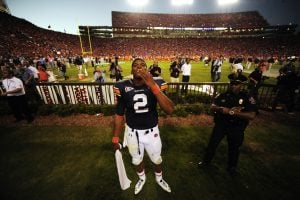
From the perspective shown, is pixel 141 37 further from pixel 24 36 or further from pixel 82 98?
pixel 82 98

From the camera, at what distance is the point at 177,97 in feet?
27.0

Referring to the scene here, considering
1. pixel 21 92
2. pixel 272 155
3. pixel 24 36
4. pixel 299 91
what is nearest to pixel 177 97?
pixel 272 155

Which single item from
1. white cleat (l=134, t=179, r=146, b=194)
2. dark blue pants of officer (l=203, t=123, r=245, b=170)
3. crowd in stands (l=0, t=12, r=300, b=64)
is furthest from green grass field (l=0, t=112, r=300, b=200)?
crowd in stands (l=0, t=12, r=300, b=64)

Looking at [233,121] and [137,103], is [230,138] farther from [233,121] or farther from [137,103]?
[137,103]

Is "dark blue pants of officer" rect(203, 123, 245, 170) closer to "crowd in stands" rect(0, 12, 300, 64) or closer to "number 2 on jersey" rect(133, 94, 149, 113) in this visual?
→ "number 2 on jersey" rect(133, 94, 149, 113)

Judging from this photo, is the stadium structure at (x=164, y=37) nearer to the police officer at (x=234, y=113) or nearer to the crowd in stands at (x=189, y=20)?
the crowd in stands at (x=189, y=20)

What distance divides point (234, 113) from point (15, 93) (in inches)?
298

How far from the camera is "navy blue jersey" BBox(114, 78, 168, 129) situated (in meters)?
2.80

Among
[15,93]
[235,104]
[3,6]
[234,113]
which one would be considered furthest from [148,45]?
[234,113]

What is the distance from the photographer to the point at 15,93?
21.2 ft

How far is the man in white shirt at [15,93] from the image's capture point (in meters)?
6.27

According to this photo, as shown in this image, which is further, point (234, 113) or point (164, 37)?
point (164, 37)

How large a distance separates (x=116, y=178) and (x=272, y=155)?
4.49 metres

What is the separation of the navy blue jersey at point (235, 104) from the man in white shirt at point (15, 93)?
280 inches
